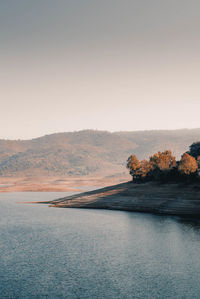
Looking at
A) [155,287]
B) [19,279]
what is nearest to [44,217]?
[19,279]

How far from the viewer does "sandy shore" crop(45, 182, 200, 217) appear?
305ft

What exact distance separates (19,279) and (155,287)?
55.8 ft

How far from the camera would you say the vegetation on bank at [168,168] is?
11394 cm

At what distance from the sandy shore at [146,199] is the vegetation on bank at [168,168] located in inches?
218

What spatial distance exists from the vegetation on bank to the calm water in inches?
1570

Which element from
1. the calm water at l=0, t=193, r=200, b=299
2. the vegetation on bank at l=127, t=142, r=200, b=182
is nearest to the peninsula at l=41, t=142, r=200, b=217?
the vegetation on bank at l=127, t=142, r=200, b=182

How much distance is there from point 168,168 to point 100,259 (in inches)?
3349

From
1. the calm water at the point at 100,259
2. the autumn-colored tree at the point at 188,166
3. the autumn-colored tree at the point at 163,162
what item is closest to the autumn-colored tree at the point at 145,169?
the autumn-colored tree at the point at 163,162

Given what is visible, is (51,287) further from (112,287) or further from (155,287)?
(155,287)

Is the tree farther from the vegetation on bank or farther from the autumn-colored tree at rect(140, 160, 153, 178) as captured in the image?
the autumn-colored tree at rect(140, 160, 153, 178)

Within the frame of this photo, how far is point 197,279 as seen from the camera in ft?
124

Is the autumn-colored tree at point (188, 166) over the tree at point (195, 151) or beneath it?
beneath

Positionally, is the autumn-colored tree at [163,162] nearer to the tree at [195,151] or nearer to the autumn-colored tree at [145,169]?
the autumn-colored tree at [145,169]

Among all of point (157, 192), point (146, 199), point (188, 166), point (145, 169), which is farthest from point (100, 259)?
point (145, 169)
